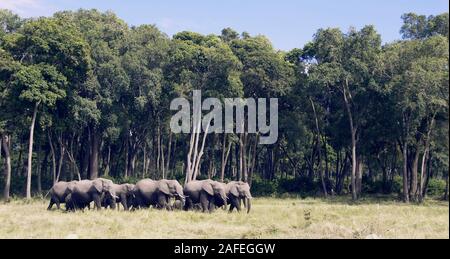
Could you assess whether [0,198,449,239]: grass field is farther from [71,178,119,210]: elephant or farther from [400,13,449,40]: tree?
[400,13,449,40]: tree

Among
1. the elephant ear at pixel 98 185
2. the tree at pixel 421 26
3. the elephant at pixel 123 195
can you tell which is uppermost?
the tree at pixel 421 26

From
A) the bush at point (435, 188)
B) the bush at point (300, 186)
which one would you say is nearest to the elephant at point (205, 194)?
the bush at point (300, 186)

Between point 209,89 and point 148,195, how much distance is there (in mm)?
16556

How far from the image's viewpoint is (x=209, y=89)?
47.3 meters

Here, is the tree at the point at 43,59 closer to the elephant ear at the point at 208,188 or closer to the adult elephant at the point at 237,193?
the elephant ear at the point at 208,188

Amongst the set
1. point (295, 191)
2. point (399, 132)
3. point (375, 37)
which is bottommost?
point (295, 191)

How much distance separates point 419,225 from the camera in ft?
79.0

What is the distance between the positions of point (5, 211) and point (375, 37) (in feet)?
95.2

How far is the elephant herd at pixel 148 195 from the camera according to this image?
31.2 m

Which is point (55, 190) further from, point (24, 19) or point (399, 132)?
point (399, 132)

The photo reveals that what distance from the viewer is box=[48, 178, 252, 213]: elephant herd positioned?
31.2 m

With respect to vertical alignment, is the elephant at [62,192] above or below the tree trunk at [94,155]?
below

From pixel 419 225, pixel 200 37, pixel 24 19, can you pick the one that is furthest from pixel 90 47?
pixel 419 225

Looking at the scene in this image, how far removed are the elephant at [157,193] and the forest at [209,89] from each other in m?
10.6
